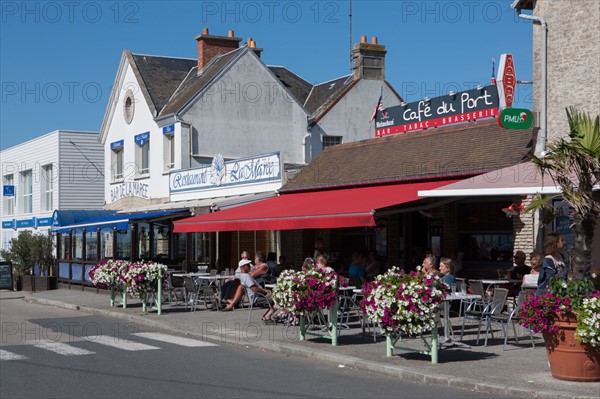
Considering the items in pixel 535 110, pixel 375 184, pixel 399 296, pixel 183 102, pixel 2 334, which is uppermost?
pixel 183 102

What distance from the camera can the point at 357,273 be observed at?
16.5m

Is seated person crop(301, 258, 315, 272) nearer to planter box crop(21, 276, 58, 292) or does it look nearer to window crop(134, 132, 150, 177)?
planter box crop(21, 276, 58, 292)

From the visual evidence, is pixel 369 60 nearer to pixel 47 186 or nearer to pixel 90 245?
pixel 90 245

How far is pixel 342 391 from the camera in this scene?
9117 millimetres

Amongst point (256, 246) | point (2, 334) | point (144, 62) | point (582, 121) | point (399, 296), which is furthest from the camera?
point (144, 62)

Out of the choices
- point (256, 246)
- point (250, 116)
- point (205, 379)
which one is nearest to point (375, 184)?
point (256, 246)

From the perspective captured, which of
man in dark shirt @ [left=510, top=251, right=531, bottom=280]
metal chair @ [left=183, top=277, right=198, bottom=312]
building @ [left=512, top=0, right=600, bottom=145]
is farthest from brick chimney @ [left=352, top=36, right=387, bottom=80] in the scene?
man in dark shirt @ [left=510, top=251, right=531, bottom=280]

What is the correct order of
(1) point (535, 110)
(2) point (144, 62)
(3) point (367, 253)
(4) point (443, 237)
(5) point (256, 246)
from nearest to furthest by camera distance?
(1) point (535, 110) < (4) point (443, 237) < (3) point (367, 253) < (5) point (256, 246) < (2) point (144, 62)

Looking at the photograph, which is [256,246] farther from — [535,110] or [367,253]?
[535,110]

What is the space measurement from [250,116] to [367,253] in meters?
11.5

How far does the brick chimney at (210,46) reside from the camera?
104 feet

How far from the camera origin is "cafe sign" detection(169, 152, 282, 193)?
23.1m

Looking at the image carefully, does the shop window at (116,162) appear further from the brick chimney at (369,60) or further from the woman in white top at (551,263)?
the woman in white top at (551,263)

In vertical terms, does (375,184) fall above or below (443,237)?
above
